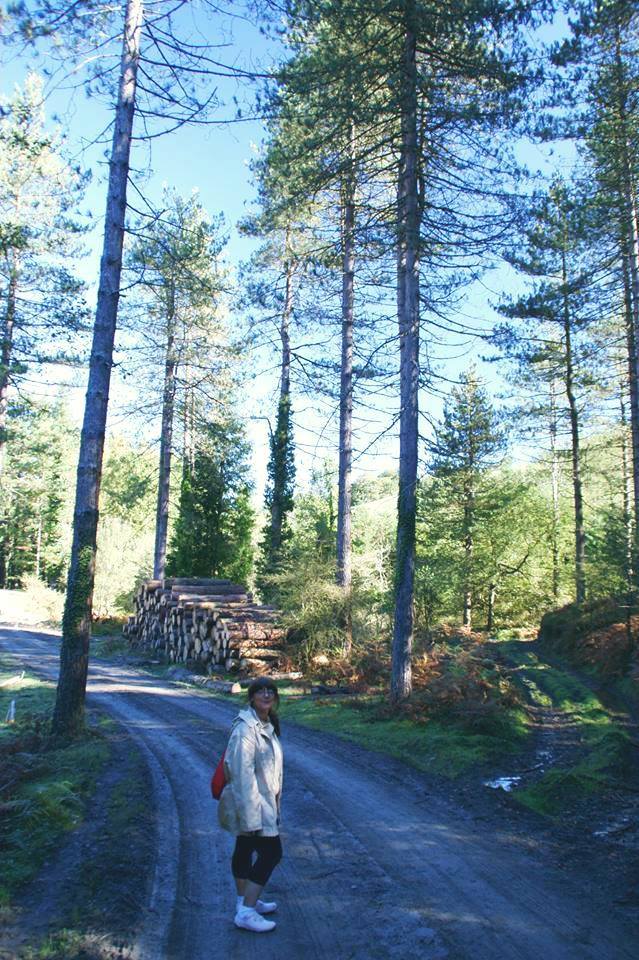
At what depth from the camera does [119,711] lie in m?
12.8

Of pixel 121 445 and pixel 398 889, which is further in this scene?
pixel 121 445

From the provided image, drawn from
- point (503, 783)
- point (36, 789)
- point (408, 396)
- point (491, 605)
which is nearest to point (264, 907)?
point (36, 789)

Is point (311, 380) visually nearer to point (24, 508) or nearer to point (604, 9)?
point (604, 9)

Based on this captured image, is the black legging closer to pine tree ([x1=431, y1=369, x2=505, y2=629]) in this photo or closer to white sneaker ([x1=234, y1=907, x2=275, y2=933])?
white sneaker ([x1=234, y1=907, x2=275, y2=933])

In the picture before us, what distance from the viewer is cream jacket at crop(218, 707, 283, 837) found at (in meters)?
4.42

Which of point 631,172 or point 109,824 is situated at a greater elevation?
point 631,172

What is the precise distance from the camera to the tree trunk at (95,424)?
33.3 feet

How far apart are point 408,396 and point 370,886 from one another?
30.7 feet

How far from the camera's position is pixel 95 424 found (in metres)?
10.5

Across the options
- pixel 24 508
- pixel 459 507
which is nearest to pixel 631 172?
pixel 459 507

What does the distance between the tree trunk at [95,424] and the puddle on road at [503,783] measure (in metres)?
6.32

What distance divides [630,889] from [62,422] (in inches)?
2499

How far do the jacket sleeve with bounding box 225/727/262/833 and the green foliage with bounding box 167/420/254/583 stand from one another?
2455 centimetres

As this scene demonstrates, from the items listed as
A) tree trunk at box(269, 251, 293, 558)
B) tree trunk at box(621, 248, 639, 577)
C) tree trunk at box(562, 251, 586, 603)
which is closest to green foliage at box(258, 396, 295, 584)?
tree trunk at box(269, 251, 293, 558)
